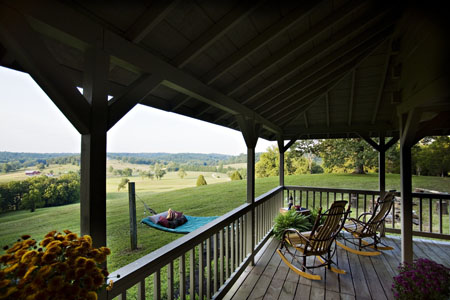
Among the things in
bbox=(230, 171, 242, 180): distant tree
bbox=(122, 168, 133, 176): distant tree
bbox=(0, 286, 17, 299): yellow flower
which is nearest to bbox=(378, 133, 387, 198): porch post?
bbox=(0, 286, 17, 299): yellow flower

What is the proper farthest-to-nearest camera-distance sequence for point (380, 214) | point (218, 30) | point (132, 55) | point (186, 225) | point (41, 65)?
point (186, 225)
point (380, 214)
point (218, 30)
point (132, 55)
point (41, 65)

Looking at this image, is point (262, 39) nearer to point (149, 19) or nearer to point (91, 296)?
point (149, 19)

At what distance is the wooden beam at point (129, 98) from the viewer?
4.67 feet

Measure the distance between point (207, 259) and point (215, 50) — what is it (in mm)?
2269

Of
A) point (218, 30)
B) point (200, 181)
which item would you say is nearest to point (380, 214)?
point (218, 30)

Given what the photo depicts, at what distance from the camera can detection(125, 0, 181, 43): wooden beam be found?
134cm

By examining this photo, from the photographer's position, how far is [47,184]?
243 inches

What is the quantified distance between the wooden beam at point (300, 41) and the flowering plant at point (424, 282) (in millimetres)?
2538

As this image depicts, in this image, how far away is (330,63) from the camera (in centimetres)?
349

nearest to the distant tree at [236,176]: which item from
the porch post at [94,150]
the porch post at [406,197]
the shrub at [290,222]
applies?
the shrub at [290,222]

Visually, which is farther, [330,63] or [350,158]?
[350,158]

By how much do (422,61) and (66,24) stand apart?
3568 mm

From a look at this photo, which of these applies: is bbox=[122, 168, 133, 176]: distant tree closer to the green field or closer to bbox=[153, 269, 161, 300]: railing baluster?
the green field

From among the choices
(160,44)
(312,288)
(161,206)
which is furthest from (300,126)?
(161,206)
